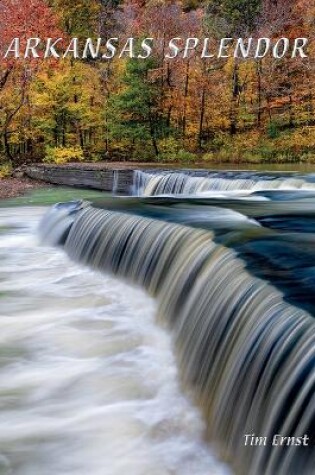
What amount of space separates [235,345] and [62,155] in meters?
20.7

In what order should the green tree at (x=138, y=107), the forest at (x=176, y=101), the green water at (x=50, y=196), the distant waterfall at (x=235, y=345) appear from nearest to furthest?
the distant waterfall at (x=235, y=345), the green water at (x=50, y=196), the green tree at (x=138, y=107), the forest at (x=176, y=101)

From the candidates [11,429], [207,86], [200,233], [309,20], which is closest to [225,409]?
[11,429]

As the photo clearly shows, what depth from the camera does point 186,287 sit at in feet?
16.9

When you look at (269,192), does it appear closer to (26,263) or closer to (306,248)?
(26,263)

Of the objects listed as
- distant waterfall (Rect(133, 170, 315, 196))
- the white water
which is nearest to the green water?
distant waterfall (Rect(133, 170, 315, 196))

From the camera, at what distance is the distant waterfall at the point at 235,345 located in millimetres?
2848

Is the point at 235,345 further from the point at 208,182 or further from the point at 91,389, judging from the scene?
the point at 208,182

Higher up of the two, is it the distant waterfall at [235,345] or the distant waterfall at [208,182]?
the distant waterfall at [208,182]

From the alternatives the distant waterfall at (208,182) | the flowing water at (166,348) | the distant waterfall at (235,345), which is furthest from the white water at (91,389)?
the distant waterfall at (208,182)

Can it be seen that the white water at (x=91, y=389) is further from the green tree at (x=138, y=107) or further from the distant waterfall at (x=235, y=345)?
the green tree at (x=138, y=107)

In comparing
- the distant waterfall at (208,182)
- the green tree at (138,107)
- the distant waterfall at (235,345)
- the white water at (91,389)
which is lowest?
the white water at (91,389)

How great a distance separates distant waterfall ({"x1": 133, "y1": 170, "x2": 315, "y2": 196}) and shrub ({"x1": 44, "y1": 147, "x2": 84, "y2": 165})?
25.7 ft

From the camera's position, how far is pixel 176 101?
2603 cm

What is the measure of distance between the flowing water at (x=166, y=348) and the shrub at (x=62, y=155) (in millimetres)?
15647
